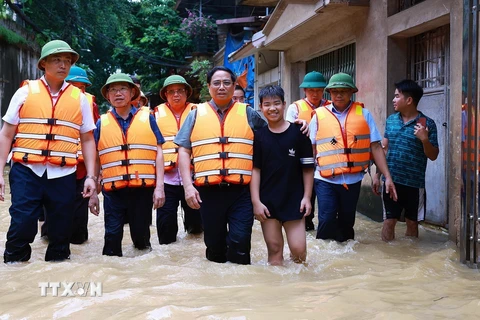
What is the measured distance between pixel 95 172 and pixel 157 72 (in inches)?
827

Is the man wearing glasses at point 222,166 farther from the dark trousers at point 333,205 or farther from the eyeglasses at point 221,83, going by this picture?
the dark trousers at point 333,205

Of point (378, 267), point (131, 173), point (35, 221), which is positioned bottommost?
point (378, 267)

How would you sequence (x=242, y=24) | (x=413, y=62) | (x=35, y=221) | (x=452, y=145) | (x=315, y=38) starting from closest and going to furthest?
(x=35, y=221)
(x=452, y=145)
(x=413, y=62)
(x=315, y=38)
(x=242, y=24)

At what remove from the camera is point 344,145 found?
5.91 meters

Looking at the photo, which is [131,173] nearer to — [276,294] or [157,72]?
[276,294]

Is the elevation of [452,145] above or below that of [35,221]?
above

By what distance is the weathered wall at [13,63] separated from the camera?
18938 millimetres

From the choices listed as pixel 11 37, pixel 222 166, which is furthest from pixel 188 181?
pixel 11 37

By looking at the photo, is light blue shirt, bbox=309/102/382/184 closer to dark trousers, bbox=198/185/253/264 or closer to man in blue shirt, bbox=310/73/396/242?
man in blue shirt, bbox=310/73/396/242

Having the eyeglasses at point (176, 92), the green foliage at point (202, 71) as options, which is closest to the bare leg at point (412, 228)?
the eyeglasses at point (176, 92)

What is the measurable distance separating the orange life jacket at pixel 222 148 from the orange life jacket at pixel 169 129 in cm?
171

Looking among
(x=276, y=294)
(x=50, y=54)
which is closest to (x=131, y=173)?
(x=50, y=54)

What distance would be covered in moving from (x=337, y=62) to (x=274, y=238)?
6346 millimetres

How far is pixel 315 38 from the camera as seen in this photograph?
36.5 feet
